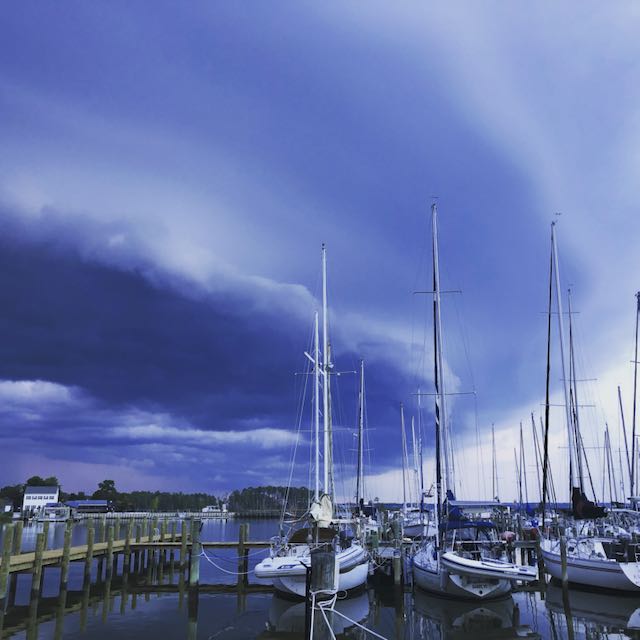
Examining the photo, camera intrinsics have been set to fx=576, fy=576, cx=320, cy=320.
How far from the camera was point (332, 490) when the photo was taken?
36.9 m

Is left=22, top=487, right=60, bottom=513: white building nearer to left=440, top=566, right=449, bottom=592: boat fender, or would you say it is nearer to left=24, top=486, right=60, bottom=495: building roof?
left=24, top=486, right=60, bottom=495: building roof

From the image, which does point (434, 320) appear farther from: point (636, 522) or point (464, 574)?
point (636, 522)

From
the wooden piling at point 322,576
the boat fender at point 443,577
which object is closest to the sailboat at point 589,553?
the boat fender at point 443,577

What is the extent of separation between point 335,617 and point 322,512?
18.7ft

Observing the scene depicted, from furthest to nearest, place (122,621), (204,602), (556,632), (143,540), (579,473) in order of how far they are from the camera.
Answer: (143,540) < (579,473) < (204,602) < (122,621) < (556,632)

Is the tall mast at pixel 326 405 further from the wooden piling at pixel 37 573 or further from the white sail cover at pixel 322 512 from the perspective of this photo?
the wooden piling at pixel 37 573

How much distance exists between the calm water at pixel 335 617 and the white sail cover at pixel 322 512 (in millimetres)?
3975

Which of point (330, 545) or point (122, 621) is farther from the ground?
point (330, 545)

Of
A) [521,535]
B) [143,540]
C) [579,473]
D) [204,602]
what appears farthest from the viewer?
[521,535]

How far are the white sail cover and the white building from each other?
163538 millimetres

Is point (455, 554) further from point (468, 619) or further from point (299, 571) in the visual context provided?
point (299, 571)

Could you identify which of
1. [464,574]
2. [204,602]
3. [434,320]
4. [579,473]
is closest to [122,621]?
[204,602]

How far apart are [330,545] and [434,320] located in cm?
1501

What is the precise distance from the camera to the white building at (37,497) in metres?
170
